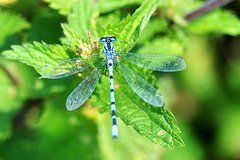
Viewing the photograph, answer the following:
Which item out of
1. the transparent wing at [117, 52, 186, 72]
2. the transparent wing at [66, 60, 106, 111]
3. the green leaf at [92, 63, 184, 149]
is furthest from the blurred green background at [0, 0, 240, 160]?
the green leaf at [92, 63, 184, 149]

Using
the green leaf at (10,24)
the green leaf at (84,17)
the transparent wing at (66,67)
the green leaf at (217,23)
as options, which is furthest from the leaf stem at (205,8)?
the green leaf at (10,24)

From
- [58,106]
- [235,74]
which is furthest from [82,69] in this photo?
[235,74]

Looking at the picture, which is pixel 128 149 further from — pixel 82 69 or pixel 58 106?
pixel 82 69

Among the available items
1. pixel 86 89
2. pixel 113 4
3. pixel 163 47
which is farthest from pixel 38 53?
pixel 163 47

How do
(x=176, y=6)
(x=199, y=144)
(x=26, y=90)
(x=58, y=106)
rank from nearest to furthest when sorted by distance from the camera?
1. (x=176, y=6)
2. (x=26, y=90)
3. (x=58, y=106)
4. (x=199, y=144)

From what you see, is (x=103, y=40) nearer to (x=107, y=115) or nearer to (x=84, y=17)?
(x=84, y=17)

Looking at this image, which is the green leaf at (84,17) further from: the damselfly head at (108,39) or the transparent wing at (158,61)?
the transparent wing at (158,61)
